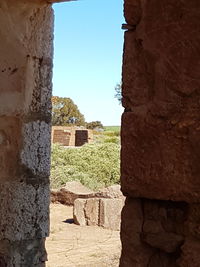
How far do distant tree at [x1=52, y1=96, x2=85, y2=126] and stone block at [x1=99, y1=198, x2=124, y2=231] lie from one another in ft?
91.0

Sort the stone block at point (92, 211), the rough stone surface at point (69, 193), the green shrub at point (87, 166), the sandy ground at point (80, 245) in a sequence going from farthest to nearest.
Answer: the green shrub at point (87, 166), the rough stone surface at point (69, 193), the stone block at point (92, 211), the sandy ground at point (80, 245)

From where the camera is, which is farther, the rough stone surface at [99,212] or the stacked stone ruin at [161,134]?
the rough stone surface at [99,212]

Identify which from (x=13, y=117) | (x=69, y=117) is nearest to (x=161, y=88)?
(x=13, y=117)

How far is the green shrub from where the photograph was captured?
412 inches

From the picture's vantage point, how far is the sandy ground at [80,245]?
473 centimetres

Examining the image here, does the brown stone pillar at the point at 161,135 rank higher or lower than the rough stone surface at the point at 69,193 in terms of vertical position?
higher

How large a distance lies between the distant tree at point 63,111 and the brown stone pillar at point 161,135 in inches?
1305

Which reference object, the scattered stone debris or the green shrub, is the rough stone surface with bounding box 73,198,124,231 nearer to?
the scattered stone debris

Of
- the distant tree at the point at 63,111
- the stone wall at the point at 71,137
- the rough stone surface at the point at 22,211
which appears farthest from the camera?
the distant tree at the point at 63,111

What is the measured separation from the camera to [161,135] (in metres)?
1.21

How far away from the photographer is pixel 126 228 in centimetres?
128

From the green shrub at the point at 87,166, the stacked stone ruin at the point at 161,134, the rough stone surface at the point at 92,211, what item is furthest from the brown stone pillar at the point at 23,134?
the green shrub at the point at 87,166

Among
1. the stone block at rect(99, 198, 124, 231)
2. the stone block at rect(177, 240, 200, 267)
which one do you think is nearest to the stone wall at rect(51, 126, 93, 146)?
the stone block at rect(99, 198, 124, 231)

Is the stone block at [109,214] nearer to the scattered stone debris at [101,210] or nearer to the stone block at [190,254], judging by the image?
the scattered stone debris at [101,210]
